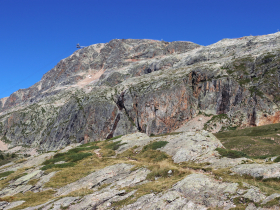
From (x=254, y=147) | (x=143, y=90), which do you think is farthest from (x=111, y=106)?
(x=254, y=147)

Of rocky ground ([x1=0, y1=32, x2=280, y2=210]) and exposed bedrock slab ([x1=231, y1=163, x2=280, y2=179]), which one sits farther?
exposed bedrock slab ([x1=231, y1=163, x2=280, y2=179])

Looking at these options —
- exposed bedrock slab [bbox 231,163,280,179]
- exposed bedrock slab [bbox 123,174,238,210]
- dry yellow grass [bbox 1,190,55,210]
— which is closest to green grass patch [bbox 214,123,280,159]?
exposed bedrock slab [bbox 231,163,280,179]

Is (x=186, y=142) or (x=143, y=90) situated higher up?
(x=143, y=90)

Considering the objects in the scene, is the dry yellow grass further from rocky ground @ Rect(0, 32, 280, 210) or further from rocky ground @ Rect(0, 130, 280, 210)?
rocky ground @ Rect(0, 32, 280, 210)

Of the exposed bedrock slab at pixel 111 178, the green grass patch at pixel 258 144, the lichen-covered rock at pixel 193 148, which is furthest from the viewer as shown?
the green grass patch at pixel 258 144

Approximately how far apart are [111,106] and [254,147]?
83.6 meters

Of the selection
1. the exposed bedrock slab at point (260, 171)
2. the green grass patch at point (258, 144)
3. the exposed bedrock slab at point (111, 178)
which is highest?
the exposed bedrock slab at point (111, 178)

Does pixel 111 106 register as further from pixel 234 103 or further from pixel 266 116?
pixel 266 116

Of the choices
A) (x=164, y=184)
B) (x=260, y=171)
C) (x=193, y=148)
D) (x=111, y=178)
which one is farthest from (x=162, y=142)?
(x=260, y=171)

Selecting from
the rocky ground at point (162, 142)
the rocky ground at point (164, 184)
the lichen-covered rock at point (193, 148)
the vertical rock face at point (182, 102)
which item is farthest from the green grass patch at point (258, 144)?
the vertical rock face at point (182, 102)

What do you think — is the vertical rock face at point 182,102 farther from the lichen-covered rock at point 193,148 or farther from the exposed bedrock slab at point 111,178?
the exposed bedrock slab at point 111,178

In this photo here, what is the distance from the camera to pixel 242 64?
101m

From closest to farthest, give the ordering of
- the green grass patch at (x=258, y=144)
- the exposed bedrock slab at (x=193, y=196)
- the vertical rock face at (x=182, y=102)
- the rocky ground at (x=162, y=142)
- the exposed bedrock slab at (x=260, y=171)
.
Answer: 1. the exposed bedrock slab at (x=193, y=196)
2. the rocky ground at (x=162, y=142)
3. the exposed bedrock slab at (x=260, y=171)
4. the green grass patch at (x=258, y=144)
5. the vertical rock face at (x=182, y=102)

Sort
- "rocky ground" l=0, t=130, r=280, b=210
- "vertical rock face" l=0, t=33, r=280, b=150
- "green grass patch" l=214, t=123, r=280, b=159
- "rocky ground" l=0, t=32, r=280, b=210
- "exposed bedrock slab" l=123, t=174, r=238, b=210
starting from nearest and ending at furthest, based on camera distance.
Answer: "exposed bedrock slab" l=123, t=174, r=238, b=210
"rocky ground" l=0, t=130, r=280, b=210
"rocky ground" l=0, t=32, r=280, b=210
"green grass patch" l=214, t=123, r=280, b=159
"vertical rock face" l=0, t=33, r=280, b=150
